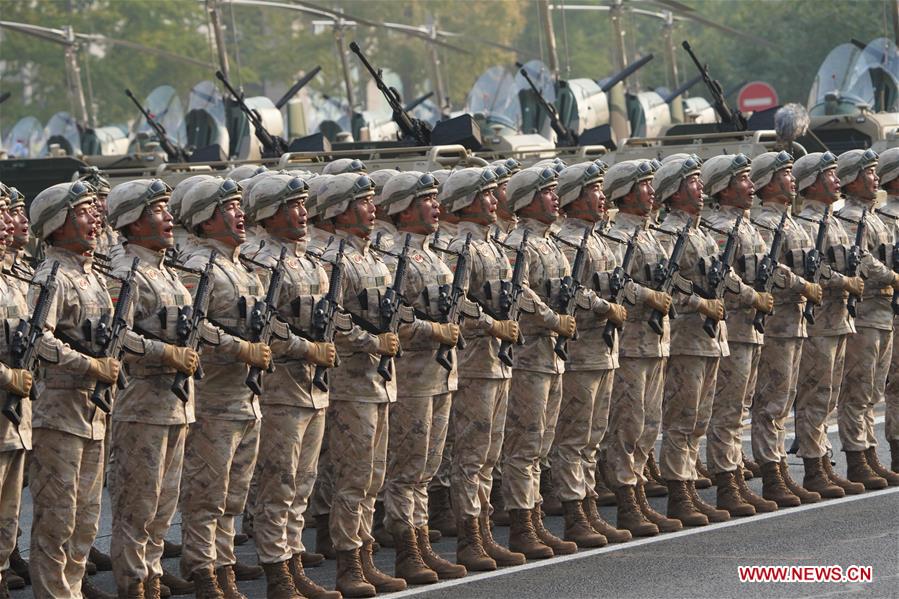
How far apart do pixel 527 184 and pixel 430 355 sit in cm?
170

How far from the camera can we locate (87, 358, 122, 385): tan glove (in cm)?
1016

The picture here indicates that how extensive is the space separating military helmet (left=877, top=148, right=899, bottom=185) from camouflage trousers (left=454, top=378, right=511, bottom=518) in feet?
15.5

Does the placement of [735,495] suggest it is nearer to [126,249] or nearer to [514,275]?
[514,275]

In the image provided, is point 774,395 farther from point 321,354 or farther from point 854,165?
point 321,354

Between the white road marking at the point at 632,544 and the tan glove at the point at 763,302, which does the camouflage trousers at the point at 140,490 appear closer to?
the white road marking at the point at 632,544

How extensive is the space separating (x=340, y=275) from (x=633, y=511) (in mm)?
2836

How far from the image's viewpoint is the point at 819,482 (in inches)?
587

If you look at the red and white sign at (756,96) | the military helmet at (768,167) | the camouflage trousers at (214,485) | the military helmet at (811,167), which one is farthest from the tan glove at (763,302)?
the red and white sign at (756,96)

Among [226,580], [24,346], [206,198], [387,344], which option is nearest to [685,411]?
[387,344]

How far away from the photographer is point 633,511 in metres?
13.6

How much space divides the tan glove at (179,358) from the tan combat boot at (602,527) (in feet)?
11.6

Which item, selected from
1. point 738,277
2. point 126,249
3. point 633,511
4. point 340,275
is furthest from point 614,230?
point 126,249


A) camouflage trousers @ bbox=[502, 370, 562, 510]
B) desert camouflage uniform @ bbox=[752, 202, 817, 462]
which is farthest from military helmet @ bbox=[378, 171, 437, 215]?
desert camouflage uniform @ bbox=[752, 202, 817, 462]

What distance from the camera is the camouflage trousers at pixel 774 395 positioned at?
48.1ft
